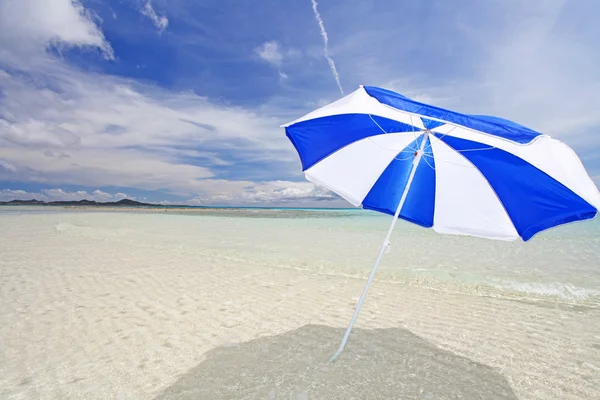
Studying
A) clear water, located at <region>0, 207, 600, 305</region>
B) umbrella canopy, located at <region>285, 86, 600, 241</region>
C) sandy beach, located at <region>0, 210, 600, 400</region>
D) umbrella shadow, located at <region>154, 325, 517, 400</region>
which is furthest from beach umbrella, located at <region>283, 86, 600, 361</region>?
clear water, located at <region>0, 207, 600, 305</region>

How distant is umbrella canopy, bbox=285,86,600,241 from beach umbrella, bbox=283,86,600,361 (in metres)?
0.01

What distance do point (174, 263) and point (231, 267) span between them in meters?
1.99

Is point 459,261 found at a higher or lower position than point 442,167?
lower

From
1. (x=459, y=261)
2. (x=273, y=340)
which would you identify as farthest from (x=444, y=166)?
(x=459, y=261)

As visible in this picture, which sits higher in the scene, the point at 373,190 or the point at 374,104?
the point at 374,104

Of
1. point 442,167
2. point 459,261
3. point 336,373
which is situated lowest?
point 336,373

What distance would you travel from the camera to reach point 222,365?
13.4 ft

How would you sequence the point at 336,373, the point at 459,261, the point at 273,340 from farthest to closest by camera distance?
the point at 459,261 → the point at 273,340 → the point at 336,373

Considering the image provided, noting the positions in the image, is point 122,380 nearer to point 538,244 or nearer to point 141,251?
point 141,251

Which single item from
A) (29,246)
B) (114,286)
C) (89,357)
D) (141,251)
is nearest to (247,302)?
(89,357)

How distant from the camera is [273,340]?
4.87m

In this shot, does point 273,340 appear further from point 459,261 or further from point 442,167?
point 459,261

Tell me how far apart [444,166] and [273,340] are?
3681 mm

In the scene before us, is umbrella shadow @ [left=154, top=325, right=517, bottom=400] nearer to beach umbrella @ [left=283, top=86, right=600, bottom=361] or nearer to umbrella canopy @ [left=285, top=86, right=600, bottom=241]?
beach umbrella @ [left=283, top=86, right=600, bottom=361]
